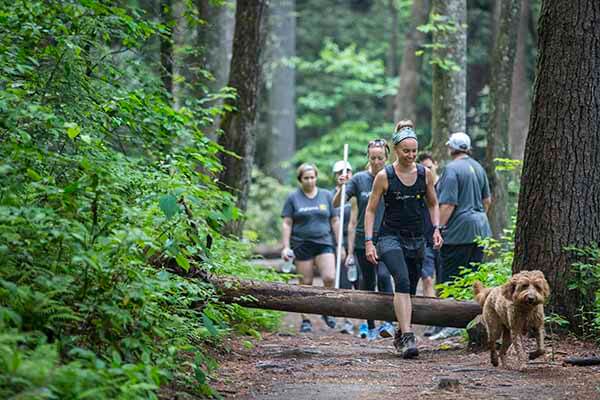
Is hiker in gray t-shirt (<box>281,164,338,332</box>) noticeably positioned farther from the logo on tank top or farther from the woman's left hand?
the logo on tank top

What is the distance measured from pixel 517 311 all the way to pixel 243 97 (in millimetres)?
6468

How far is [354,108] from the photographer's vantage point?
37219mm

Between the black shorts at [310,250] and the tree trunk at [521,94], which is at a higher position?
the tree trunk at [521,94]

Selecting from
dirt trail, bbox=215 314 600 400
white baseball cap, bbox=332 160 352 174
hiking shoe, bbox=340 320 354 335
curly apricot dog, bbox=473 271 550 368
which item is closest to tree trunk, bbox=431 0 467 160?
white baseball cap, bbox=332 160 352 174

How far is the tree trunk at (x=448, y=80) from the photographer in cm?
1595

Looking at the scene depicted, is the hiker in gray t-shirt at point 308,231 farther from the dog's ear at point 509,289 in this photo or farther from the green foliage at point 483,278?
the dog's ear at point 509,289

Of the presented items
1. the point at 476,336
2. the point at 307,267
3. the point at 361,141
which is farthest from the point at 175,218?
the point at 361,141

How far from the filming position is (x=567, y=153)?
852 cm

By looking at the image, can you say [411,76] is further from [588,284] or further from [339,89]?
[588,284]

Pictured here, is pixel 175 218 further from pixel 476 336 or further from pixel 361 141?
pixel 361 141

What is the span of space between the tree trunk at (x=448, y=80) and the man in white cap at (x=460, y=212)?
4.67 m

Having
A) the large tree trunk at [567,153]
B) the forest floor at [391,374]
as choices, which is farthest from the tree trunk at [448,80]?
the large tree trunk at [567,153]

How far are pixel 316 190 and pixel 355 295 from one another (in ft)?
12.2

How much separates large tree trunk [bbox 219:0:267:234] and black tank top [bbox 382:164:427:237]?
386 centimetres
